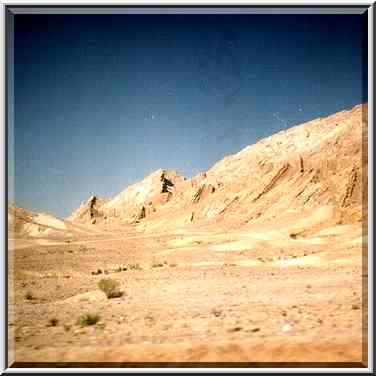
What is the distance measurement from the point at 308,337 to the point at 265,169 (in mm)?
31751

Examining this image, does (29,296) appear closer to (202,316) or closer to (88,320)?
(88,320)

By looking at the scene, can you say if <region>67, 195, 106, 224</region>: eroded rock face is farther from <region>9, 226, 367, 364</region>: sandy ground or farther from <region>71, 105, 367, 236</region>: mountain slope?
<region>9, 226, 367, 364</region>: sandy ground

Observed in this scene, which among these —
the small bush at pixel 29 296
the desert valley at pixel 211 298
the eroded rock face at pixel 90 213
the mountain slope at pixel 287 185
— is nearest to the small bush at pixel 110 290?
the desert valley at pixel 211 298

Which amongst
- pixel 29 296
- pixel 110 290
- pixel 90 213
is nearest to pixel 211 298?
pixel 110 290

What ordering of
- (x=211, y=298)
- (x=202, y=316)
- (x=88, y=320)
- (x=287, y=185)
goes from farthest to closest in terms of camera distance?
(x=287, y=185), (x=211, y=298), (x=202, y=316), (x=88, y=320)

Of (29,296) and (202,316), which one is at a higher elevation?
(202,316)

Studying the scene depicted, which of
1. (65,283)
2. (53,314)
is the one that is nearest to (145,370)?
(53,314)

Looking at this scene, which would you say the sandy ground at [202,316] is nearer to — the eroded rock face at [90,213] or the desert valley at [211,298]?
the desert valley at [211,298]

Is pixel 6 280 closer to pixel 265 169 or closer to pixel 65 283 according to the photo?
pixel 65 283

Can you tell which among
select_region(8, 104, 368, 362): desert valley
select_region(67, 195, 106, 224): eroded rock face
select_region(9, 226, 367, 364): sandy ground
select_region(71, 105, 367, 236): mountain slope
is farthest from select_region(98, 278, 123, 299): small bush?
select_region(67, 195, 106, 224): eroded rock face

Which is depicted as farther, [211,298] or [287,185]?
[287,185]

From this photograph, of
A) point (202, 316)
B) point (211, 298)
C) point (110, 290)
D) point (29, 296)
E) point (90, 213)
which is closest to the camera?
point (202, 316)

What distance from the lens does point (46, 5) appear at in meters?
4.97

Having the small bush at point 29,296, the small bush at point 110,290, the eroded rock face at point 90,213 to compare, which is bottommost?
the eroded rock face at point 90,213
